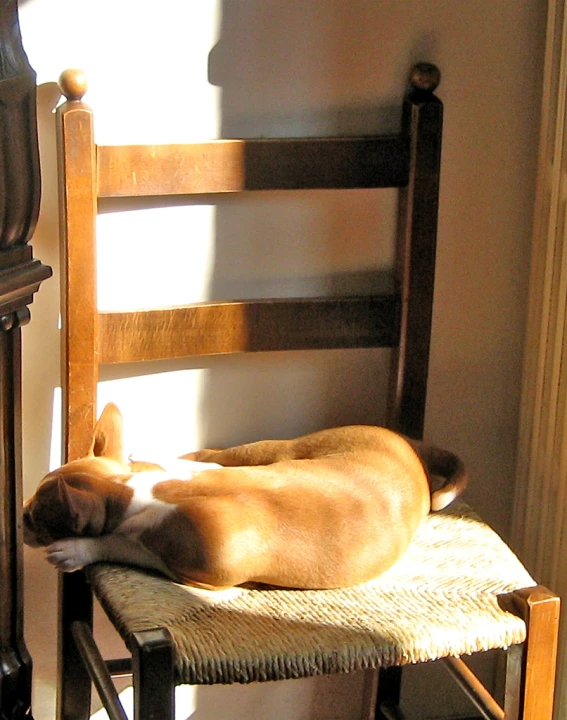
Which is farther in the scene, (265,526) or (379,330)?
(379,330)

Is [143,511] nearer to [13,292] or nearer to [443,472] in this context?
[13,292]

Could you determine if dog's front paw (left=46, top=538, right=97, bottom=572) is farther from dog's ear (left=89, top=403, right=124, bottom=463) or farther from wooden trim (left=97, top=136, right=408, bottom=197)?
wooden trim (left=97, top=136, right=408, bottom=197)

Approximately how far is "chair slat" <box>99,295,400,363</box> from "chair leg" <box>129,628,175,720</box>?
1.23 feet

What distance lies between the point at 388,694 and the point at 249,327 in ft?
1.76

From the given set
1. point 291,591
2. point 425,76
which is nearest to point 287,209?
point 425,76

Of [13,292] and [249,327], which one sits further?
[249,327]

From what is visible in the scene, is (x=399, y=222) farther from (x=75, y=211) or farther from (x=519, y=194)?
(x=75, y=211)

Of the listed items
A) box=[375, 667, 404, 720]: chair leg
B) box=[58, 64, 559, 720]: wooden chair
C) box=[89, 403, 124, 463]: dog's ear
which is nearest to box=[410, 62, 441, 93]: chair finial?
→ box=[58, 64, 559, 720]: wooden chair

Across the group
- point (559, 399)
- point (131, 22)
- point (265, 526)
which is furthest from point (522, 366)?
point (131, 22)

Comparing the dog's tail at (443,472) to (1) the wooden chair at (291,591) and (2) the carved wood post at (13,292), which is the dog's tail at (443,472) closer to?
(1) the wooden chair at (291,591)

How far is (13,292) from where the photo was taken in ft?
3.27

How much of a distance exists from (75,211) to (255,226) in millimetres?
221

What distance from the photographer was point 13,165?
963mm

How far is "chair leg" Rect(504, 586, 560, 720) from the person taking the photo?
39.9 inches
